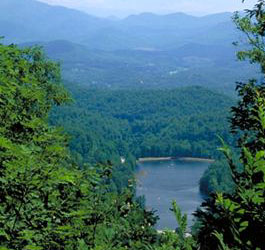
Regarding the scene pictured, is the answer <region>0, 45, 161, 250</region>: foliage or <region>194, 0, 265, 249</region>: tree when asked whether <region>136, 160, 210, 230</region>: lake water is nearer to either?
<region>0, 45, 161, 250</region>: foliage

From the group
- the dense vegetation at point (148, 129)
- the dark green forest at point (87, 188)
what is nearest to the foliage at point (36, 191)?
the dark green forest at point (87, 188)

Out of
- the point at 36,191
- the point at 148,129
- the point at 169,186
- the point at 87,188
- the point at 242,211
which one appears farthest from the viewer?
the point at 148,129

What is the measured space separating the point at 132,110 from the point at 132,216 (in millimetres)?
184231

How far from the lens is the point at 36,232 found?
19.8 feet

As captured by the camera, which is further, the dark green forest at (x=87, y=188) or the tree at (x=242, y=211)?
the dark green forest at (x=87, y=188)

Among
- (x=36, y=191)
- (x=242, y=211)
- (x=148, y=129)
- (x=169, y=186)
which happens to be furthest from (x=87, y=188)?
(x=148, y=129)

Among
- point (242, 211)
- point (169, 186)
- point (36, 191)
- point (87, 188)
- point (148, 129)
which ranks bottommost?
point (169, 186)

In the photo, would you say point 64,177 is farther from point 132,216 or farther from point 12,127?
point 132,216

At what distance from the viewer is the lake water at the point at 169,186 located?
267 ft

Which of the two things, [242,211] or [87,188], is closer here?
[242,211]

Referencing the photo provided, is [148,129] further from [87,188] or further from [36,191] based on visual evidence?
[36,191]

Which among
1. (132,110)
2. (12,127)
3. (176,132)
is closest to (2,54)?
(12,127)

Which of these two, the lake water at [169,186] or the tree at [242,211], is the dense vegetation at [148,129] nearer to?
the lake water at [169,186]

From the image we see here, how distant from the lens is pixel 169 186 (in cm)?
10031
